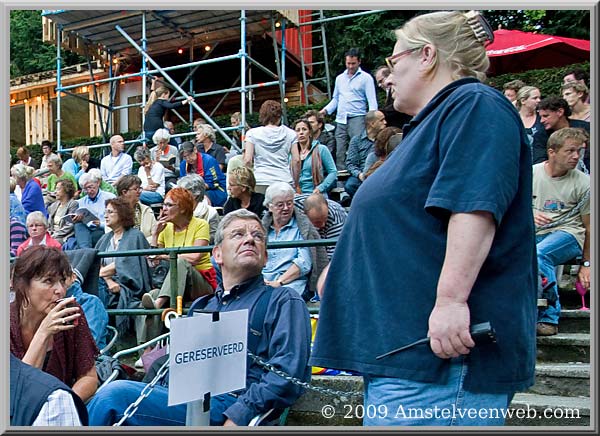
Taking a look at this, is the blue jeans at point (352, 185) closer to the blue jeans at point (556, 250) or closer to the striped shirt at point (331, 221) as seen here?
the striped shirt at point (331, 221)

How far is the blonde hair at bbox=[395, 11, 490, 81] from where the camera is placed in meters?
2.26

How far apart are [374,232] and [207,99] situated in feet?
58.9

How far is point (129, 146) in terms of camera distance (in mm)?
15484

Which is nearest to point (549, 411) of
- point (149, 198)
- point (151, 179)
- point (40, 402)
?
point (40, 402)

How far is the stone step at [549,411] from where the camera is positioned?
3.47m

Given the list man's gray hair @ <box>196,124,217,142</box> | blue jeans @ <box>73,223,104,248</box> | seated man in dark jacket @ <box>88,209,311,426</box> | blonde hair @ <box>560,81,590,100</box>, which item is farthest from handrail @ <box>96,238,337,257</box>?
A: man's gray hair @ <box>196,124,217,142</box>

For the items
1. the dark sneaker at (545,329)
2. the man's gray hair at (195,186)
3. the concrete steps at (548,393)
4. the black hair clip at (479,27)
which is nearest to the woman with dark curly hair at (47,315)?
the concrete steps at (548,393)

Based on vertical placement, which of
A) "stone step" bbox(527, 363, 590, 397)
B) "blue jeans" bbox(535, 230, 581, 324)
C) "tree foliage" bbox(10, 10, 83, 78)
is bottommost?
"stone step" bbox(527, 363, 590, 397)

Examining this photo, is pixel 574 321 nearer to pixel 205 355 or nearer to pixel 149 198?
pixel 205 355

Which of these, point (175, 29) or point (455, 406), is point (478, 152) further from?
point (175, 29)

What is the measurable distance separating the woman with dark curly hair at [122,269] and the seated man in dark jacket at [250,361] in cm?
234

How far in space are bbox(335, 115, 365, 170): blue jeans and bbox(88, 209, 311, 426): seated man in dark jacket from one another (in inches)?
259

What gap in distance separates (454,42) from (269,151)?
607 centimetres

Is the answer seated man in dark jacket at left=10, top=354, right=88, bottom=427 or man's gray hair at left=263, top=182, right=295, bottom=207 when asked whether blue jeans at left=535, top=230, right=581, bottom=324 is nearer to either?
man's gray hair at left=263, top=182, right=295, bottom=207
